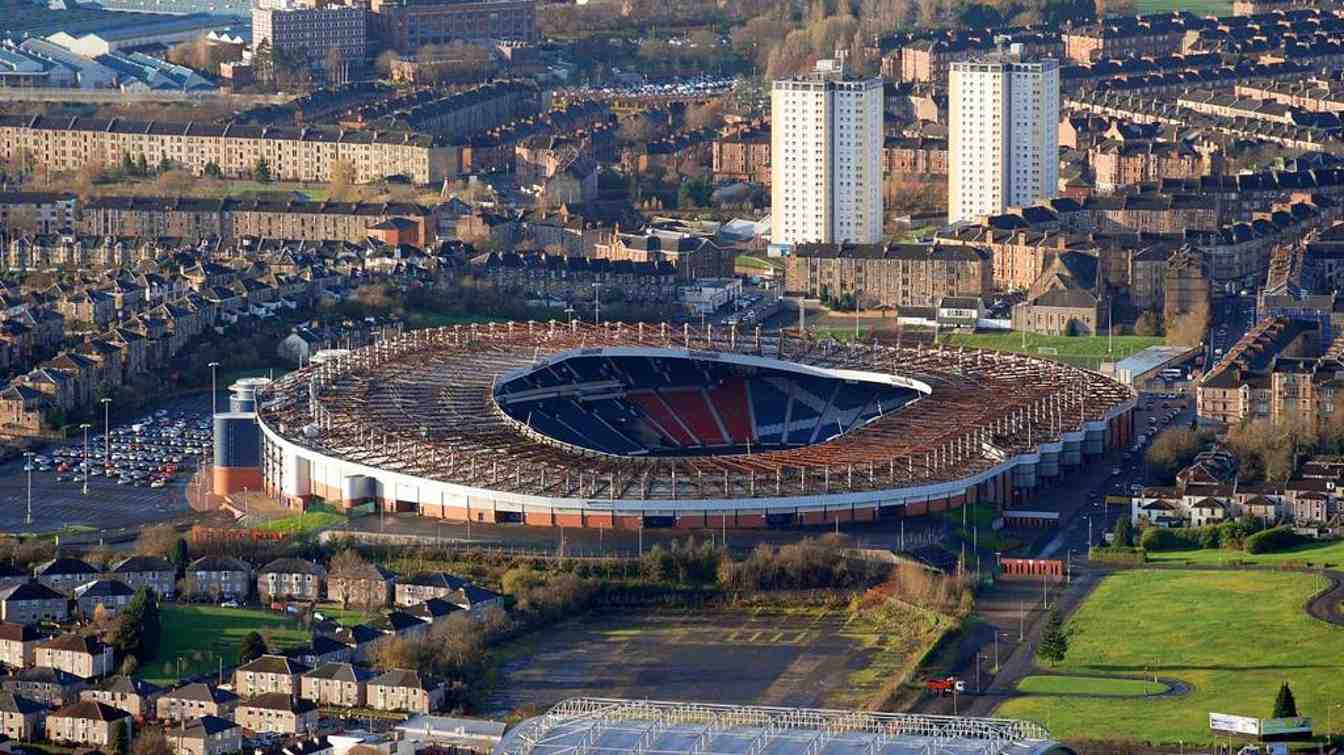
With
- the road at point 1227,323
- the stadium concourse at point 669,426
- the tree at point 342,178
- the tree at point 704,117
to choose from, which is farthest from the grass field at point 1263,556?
the tree at point 704,117

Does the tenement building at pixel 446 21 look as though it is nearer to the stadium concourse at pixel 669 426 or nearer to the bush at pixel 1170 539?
the stadium concourse at pixel 669 426

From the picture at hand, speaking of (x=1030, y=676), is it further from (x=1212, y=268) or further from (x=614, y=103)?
(x=614, y=103)

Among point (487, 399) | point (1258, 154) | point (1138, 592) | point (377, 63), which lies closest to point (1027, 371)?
point (487, 399)

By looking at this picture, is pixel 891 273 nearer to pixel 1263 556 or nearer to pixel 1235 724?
pixel 1263 556

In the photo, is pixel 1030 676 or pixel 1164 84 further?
pixel 1164 84

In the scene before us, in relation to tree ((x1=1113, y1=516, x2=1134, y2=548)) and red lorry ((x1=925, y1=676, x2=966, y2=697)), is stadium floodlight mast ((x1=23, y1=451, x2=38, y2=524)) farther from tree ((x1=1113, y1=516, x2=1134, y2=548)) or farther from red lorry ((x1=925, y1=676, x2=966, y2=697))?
red lorry ((x1=925, y1=676, x2=966, y2=697))
